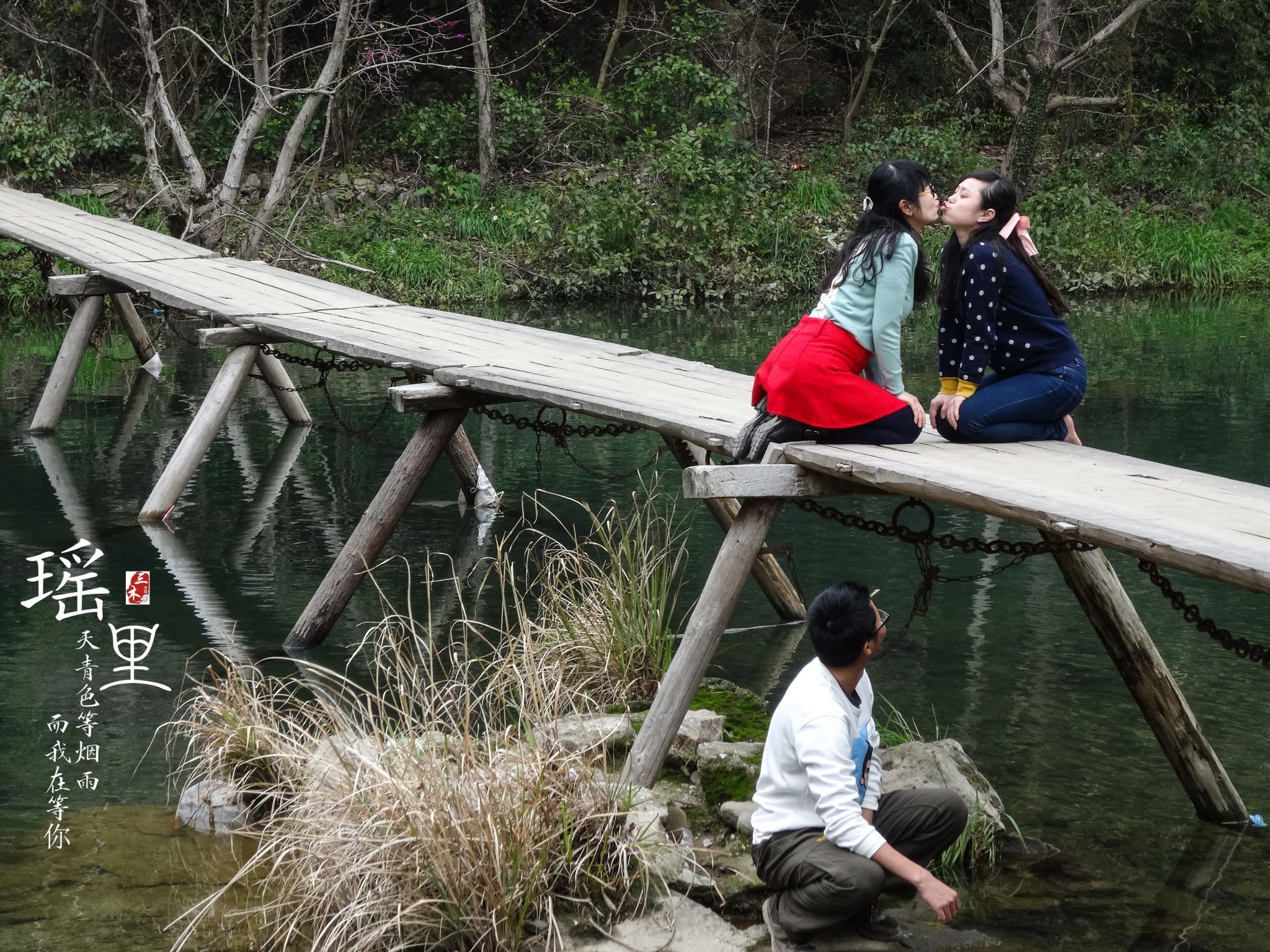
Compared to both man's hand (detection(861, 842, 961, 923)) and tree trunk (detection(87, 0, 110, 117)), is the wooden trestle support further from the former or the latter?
tree trunk (detection(87, 0, 110, 117))

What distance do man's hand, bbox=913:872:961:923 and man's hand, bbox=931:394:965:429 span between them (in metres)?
1.67

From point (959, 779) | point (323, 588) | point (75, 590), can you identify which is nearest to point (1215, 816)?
point (959, 779)

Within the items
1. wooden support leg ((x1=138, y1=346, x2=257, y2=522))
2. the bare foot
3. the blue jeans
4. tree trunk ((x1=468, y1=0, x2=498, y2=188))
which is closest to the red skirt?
the blue jeans

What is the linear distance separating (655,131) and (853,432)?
1551 cm

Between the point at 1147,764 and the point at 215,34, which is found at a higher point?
the point at 215,34

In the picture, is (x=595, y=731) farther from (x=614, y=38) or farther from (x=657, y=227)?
(x=614, y=38)

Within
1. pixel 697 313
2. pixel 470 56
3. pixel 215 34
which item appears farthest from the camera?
pixel 470 56

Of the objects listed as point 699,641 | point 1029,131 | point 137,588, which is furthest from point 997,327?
point 1029,131

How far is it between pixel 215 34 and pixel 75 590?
44.5 feet

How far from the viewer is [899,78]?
22.3 m

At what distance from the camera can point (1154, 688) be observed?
14.5 ft

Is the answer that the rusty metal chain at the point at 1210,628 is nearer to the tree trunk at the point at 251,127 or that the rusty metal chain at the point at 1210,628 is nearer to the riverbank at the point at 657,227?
the tree trunk at the point at 251,127

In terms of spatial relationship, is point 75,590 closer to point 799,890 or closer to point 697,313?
point 799,890

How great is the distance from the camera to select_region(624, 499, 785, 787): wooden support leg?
13.6 ft
